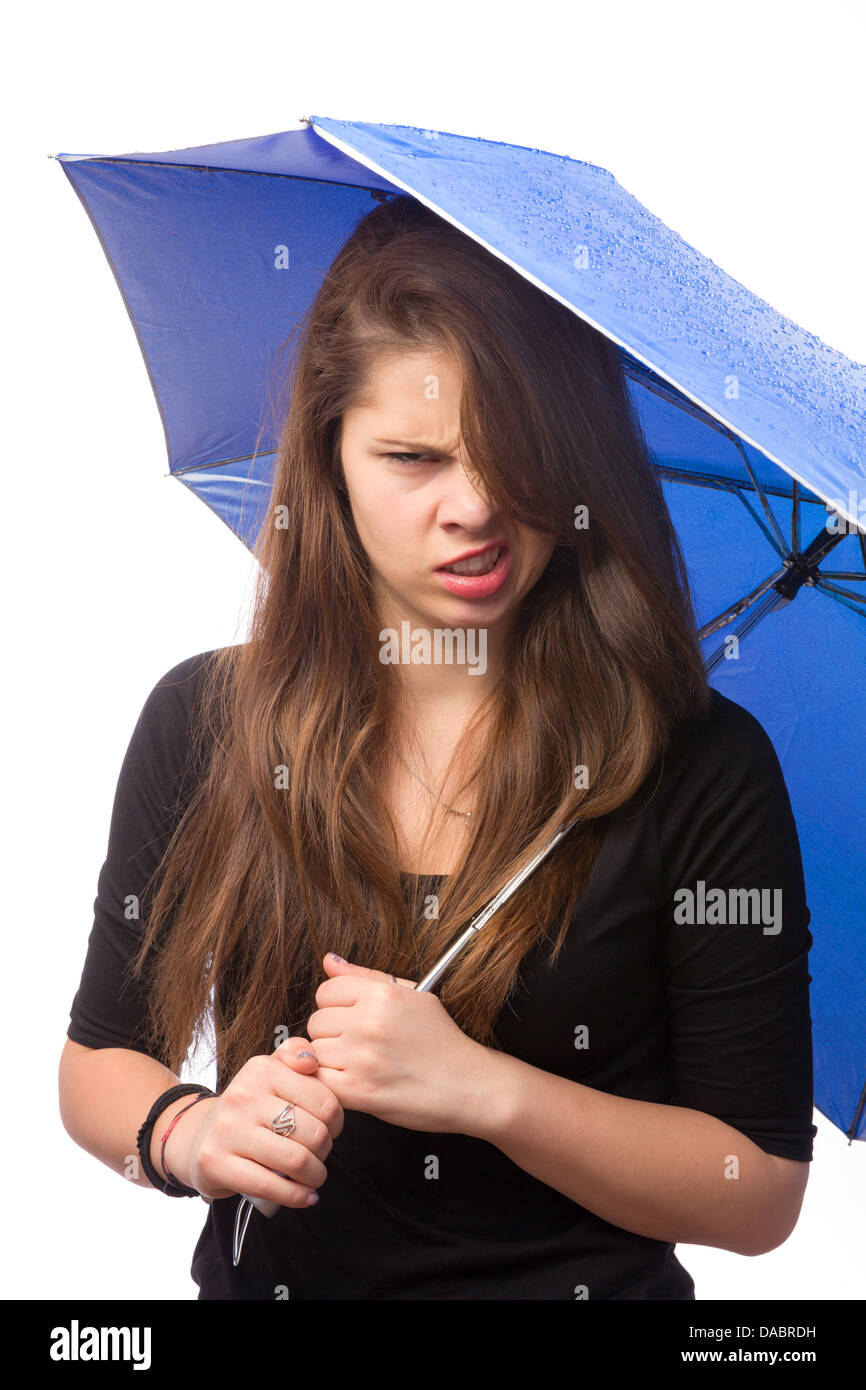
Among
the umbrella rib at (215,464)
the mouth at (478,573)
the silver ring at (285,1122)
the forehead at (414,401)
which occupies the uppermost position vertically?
the umbrella rib at (215,464)

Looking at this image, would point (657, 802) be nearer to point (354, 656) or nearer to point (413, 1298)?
point (354, 656)

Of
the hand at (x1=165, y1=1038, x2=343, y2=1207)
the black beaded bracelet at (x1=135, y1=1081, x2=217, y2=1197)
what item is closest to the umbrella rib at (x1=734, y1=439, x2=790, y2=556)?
the hand at (x1=165, y1=1038, x2=343, y2=1207)

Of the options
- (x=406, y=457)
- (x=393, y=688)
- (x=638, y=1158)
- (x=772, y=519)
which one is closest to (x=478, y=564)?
(x=406, y=457)

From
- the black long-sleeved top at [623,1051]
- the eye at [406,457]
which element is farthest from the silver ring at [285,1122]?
the eye at [406,457]

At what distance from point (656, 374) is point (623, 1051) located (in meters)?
0.79

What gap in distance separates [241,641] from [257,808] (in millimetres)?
261

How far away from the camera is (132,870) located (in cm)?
157

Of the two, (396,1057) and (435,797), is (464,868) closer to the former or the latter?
(435,797)

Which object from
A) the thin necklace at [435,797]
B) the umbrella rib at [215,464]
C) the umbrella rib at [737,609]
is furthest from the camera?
the umbrella rib at [215,464]

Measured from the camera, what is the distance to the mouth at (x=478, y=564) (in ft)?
4.48

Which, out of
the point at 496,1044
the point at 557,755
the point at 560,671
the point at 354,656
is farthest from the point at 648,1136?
the point at 354,656

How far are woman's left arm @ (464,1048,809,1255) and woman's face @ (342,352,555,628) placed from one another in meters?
0.49

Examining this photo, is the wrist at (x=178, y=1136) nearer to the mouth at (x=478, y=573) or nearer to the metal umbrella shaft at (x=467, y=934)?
the metal umbrella shaft at (x=467, y=934)

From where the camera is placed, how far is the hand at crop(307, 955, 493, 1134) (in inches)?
47.8
